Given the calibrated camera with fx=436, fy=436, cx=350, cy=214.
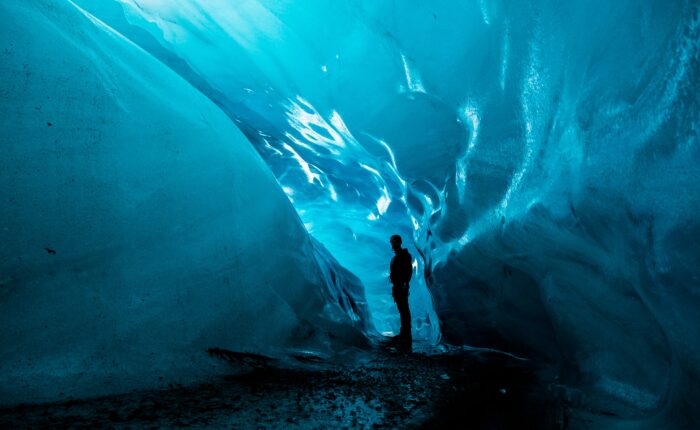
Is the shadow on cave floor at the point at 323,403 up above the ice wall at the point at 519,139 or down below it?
below

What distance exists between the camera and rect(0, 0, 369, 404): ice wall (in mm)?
1993

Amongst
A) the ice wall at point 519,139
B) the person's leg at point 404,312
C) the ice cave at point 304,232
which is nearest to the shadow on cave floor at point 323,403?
the ice cave at point 304,232

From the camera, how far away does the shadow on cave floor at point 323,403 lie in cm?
171

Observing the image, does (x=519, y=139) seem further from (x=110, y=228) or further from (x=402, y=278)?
(x=110, y=228)

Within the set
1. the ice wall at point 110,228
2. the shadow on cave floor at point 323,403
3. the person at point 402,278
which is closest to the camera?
the shadow on cave floor at point 323,403

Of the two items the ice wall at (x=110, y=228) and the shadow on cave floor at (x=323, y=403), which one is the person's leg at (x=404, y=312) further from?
the ice wall at (x=110, y=228)

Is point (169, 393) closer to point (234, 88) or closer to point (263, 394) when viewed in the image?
point (263, 394)

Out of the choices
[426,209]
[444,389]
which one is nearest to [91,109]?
[444,389]

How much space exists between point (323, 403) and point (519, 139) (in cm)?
267

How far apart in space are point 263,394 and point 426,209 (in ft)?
15.5

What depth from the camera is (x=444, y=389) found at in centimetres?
271

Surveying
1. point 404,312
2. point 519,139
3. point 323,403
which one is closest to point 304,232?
point 404,312

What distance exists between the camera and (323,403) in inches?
85.6

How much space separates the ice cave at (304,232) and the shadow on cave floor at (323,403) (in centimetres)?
7
